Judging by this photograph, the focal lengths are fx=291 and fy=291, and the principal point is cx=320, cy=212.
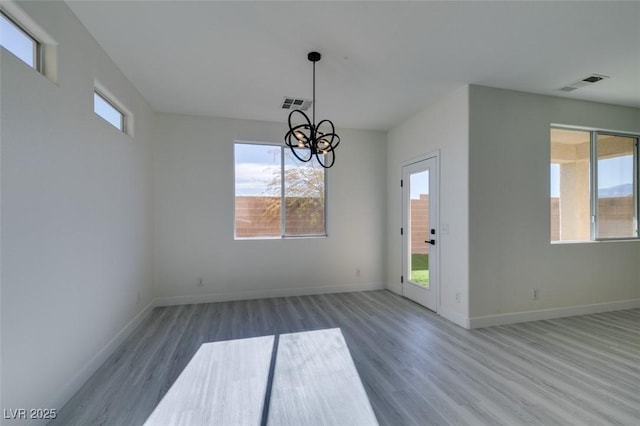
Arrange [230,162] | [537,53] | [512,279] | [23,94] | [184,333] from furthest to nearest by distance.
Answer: [230,162] → [512,279] → [184,333] → [537,53] → [23,94]

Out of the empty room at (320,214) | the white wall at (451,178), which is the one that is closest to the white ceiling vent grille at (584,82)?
the empty room at (320,214)

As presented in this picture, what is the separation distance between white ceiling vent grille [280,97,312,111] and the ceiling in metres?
0.09

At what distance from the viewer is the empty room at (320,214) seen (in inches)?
77.6

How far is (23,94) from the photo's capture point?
5.66ft

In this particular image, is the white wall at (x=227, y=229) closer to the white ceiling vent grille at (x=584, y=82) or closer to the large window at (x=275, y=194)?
the large window at (x=275, y=194)

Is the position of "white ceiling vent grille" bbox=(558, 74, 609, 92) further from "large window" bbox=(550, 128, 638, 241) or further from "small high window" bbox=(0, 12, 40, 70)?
"small high window" bbox=(0, 12, 40, 70)

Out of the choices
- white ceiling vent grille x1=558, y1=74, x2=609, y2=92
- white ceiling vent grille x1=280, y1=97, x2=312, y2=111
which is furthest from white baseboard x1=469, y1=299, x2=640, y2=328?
white ceiling vent grille x1=280, y1=97, x2=312, y2=111

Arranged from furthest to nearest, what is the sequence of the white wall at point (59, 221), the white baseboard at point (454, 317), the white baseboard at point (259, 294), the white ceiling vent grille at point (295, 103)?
the white baseboard at point (259, 294) < the white ceiling vent grille at point (295, 103) < the white baseboard at point (454, 317) < the white wall at point (59, 221)

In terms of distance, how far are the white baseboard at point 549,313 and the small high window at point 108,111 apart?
4550 mm

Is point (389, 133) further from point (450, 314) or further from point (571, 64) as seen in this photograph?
point (450, 314)

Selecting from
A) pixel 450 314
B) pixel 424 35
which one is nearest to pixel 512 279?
pixel 450 314

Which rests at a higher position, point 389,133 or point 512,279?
point 389,133

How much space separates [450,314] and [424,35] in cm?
319

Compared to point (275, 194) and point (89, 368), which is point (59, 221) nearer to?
point (89, 368)
